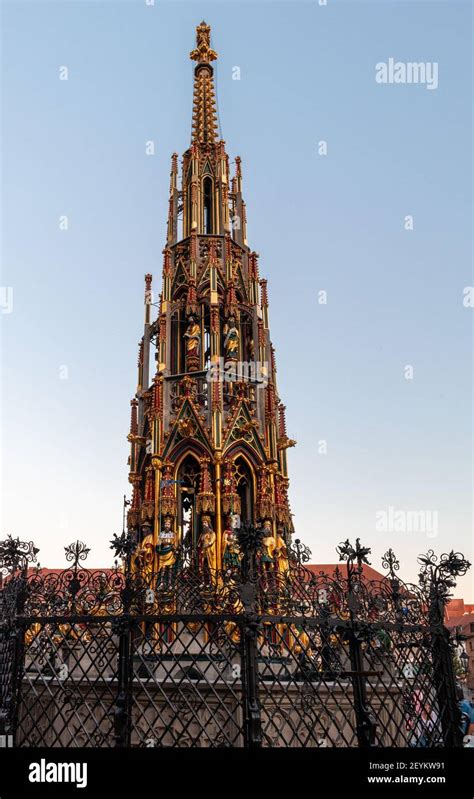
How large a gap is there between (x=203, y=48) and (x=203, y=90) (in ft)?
7.96

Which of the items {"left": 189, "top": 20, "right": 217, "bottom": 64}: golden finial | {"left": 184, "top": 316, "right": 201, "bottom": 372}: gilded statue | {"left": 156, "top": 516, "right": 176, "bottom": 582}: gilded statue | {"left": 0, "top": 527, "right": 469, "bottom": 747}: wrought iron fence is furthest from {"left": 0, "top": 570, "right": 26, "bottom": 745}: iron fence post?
{"left": 189, "top": 20, "right": 217, "bottom": 64}: golden finial

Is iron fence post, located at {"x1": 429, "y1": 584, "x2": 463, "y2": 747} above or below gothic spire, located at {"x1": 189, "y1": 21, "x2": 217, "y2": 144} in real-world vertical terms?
below

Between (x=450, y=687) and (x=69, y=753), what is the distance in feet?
20.8

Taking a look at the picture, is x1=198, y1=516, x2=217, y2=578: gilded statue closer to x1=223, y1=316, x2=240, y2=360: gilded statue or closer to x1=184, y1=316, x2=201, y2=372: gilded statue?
x1=184, y1=316, x2=201, y2=372: gilded statue

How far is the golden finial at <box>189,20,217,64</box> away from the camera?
2672cm

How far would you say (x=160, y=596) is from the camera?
33.6ft

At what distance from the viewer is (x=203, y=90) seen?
26.0 m

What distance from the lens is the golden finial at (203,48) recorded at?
26.7m

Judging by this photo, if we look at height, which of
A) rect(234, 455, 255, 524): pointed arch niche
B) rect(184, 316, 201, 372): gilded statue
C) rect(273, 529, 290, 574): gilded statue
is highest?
rect(184, 316, 201, 372): gilded statue

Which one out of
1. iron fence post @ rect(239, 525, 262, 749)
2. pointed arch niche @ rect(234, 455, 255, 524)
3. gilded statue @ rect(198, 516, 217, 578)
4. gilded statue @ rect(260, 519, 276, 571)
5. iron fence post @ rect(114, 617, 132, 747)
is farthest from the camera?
pointed arch niche @ rect(234, 455, 255, 524)

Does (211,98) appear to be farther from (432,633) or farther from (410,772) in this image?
(410,772)

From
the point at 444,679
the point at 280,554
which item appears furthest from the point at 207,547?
the point at 444,679

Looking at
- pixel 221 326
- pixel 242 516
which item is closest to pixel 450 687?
pixel 242 516

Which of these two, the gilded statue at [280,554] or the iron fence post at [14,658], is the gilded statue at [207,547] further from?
the iron fence post at [14,658]
